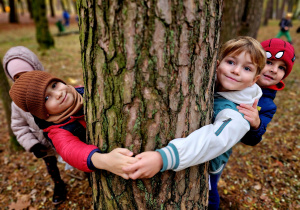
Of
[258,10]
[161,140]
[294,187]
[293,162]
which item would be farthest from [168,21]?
[258,10]

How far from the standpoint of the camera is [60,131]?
1.71m

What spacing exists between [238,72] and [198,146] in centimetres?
74

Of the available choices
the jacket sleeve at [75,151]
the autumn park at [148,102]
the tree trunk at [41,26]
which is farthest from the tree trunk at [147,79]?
the tree trunk at [41,26]

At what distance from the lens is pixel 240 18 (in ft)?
14.7

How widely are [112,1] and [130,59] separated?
334 mm

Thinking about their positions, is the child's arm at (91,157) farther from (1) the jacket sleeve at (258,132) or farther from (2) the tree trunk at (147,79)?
(1) the jacket sleeve at (258,132)

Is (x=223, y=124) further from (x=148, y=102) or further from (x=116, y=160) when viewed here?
(x=116, y=160)

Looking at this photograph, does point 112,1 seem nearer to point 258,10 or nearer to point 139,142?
point 139,142

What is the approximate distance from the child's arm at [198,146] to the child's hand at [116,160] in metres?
0.05

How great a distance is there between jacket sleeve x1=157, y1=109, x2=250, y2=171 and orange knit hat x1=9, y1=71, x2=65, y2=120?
3.71 ft

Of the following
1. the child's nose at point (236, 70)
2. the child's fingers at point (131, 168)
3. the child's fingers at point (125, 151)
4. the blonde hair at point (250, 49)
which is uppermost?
the blonde hair at point (250, 49)

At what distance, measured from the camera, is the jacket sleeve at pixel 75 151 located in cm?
142

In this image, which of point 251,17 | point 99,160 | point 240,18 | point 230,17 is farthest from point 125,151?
point 251,17

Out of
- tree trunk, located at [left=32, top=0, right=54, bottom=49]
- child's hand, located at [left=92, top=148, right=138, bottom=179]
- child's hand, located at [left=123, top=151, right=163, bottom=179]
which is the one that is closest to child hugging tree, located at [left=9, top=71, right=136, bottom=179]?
child's hand, located at [left=92, top=148, right=138, bottom=179]
